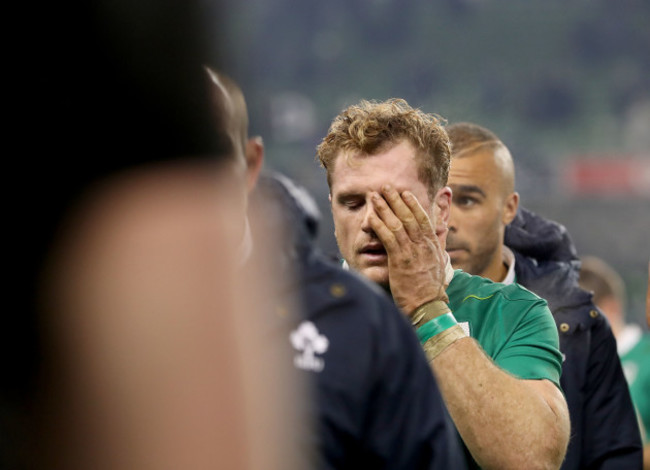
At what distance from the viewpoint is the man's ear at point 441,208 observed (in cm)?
277

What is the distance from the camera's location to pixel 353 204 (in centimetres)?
271

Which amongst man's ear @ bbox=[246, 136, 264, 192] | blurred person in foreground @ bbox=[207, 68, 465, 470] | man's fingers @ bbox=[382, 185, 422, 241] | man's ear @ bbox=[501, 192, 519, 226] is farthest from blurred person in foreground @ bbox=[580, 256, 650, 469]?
blurred person in foreground @ bbox=[207, 68, 465, 470]

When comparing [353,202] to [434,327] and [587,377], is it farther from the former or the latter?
[587,377]

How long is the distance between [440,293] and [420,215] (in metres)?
0.21

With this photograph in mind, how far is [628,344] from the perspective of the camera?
6.21 m

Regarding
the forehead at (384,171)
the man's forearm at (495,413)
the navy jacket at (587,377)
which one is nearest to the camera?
the man's forearm at (495,413)

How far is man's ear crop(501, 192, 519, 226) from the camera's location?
3693 mm

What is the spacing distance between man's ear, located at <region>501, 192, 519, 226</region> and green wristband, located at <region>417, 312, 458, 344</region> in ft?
4.46

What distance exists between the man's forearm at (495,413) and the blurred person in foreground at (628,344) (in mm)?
3324

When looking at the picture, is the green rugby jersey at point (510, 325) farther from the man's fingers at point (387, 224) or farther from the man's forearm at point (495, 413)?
the man's fingers at point (387, 224)

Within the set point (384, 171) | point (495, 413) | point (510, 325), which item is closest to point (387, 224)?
point (384, 171)

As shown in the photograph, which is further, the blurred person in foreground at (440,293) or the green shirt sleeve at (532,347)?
the green shirt sleeve at (532,347)

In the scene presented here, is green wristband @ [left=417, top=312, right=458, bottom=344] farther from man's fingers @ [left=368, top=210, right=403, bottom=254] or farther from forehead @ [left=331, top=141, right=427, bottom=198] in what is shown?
forehead @ [left=331, top=141, right=427, bottom=198]

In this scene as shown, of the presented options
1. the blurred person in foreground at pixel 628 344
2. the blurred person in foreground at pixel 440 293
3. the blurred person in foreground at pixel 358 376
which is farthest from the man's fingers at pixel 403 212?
the blurred person in foreground at pixel 628 344
